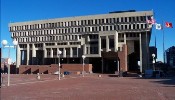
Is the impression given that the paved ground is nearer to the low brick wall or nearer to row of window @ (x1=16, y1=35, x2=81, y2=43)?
the low brick wall

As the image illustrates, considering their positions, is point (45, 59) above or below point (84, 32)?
below

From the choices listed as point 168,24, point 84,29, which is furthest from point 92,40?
point 168,24

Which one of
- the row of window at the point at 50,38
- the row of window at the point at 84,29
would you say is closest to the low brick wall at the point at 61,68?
the row of window at the point at 50,38

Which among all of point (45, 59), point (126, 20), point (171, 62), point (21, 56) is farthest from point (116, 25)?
point (171, 62)

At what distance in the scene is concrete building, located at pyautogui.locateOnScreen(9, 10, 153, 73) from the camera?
9888cm

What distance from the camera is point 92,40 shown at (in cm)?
10600

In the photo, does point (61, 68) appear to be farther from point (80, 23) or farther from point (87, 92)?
point (87, 92)

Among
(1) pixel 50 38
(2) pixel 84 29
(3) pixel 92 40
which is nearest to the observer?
(3) pixel 92 40

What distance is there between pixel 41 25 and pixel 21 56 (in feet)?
60.6

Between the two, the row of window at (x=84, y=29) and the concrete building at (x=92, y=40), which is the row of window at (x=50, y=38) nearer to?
the concrete building at (x=92, y=40)

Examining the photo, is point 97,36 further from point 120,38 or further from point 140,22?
point 140,22

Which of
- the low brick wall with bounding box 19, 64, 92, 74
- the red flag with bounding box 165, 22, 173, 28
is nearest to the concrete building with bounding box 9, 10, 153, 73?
the low brick wall with bounding box 19, 64, 92, 74

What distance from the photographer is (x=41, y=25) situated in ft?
390

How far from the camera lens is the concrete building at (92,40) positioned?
3893 inches
